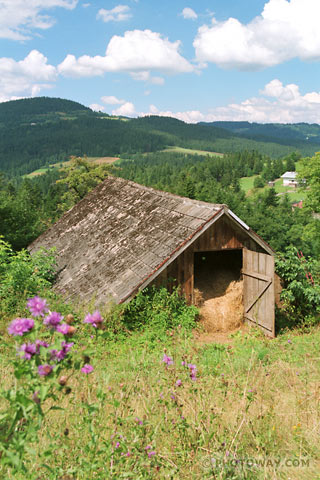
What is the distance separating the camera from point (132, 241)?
34.9 ft

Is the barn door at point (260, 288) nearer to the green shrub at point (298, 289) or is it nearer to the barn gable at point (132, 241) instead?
the barn gable at point (132, 241)

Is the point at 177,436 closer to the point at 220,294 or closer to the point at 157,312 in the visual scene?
the point at 157,312

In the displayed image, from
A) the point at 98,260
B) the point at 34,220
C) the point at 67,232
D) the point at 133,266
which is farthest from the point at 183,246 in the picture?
the point at 34,220

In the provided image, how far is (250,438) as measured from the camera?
9.89 ft

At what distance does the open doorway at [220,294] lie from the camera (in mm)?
10109

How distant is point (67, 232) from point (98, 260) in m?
4.56

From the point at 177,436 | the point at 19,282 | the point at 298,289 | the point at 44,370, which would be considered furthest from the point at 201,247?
the point at 44,370

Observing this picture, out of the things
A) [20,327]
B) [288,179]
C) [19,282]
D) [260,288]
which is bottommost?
[288,179]

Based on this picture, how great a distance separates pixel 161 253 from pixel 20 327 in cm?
734

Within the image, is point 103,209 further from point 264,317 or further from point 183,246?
point 264,317

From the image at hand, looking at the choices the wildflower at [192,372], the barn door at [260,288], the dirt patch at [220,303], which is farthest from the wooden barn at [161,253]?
the wildflower at [192,372]

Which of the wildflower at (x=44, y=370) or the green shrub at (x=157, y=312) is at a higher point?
the wildflower at (x=44, y=370)

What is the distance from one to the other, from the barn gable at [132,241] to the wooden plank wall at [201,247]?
0.04m

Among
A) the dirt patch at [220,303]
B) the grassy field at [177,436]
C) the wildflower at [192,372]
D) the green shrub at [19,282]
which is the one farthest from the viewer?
the dirt patch at [220,303]
